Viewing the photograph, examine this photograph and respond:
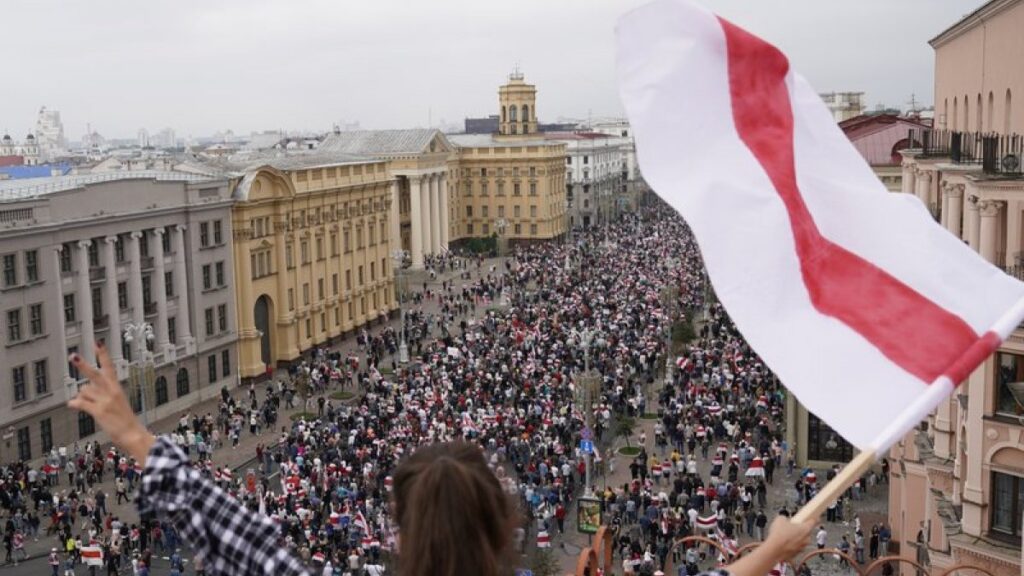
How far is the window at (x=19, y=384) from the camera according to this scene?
3747 centimetres

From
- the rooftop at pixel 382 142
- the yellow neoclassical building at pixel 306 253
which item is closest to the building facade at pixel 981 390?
the yellow neoclassical building at pixel 306 253

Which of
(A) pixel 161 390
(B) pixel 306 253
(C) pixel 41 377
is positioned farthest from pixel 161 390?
(B) pixel 306 253

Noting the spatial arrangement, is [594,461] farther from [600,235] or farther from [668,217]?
[668,217]

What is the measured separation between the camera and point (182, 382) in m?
46.5

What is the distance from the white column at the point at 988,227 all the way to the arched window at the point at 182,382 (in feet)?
115

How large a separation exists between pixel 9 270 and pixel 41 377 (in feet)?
13.1

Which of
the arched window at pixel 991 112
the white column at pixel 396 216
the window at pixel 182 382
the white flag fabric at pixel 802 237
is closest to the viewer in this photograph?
the white flag fabric at pixel 802 237

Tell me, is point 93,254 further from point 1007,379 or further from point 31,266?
point 1007,379

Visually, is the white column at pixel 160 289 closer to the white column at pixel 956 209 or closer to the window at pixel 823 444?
the window at pixel 823 444

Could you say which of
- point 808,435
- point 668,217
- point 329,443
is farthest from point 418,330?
point 668,217

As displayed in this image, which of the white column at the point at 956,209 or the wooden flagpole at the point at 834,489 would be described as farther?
the white column at the point at 956,209

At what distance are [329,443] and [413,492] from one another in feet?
108

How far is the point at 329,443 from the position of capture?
35.1 m

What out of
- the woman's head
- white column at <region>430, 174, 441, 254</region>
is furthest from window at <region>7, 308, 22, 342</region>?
white column at <region>430, 174, 441, 254</region>
